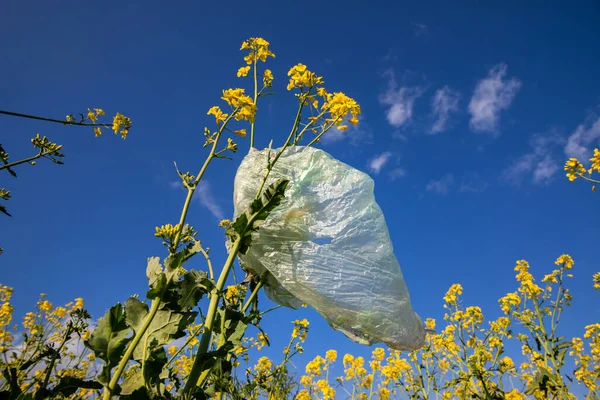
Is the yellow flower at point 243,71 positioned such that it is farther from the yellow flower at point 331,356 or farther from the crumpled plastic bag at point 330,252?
the yellow flower at point 331,356

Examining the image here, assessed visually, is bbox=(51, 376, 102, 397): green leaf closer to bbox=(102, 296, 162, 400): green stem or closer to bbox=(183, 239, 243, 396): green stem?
bbox=(102, 296, 162, 400): green stem

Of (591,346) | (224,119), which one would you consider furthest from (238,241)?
(591,346)

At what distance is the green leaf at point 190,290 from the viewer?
66.5 inches

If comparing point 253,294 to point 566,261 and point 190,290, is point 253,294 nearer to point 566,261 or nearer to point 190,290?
point 190,290

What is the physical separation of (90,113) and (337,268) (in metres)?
1.61

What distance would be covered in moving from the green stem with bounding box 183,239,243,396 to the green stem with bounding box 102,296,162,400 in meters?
0.24

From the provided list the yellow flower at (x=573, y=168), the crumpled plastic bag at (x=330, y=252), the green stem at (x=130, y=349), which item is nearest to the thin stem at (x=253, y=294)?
the crumpled plastic bag at (x=330, y=252)

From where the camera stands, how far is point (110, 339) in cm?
160

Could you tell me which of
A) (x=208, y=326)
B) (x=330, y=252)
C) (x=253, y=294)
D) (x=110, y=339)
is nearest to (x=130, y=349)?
(x=110, y=339)

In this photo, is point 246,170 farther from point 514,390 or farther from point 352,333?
point 514,390

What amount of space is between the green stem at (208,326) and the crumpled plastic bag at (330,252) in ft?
0.98

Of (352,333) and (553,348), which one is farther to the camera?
(553,348)

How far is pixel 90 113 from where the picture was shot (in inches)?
78.5

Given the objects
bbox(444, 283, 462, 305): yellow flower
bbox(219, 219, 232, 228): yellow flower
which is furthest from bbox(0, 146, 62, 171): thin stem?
bbox(444, 283, 462, 305): yellow flower
